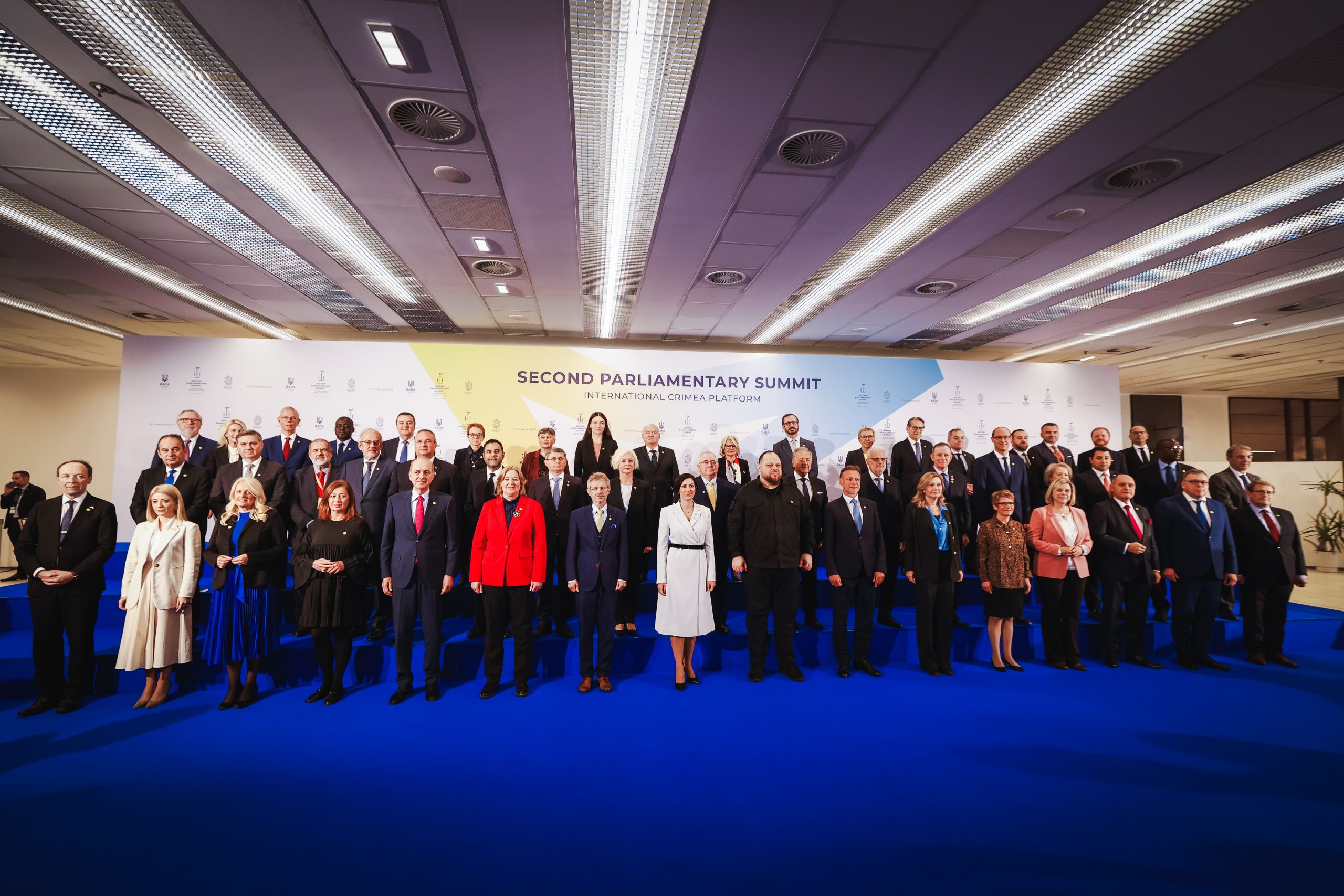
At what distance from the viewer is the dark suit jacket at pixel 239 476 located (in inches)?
173

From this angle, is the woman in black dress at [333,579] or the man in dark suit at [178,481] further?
the man in dark suit at [178,481]

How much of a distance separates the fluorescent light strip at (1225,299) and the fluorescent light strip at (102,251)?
35.1ft

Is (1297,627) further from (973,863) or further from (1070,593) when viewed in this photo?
(973,863)

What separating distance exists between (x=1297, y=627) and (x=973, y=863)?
16.4 ft

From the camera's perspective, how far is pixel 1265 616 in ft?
15.0

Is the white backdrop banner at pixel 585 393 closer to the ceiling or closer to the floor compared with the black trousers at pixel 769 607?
closer to the ceiling

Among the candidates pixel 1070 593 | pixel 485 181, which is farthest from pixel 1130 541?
pixel 485 181

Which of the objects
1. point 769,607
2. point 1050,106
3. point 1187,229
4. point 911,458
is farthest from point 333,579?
point 1187,229

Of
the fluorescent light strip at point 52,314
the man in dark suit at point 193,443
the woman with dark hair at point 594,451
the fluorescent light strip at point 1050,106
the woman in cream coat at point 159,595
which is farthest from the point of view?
the fluorescent light strip at point 52,314

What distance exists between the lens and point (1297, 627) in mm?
4816

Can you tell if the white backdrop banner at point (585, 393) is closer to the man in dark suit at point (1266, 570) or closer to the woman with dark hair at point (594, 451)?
the woman with dark hair at point (594, 451)

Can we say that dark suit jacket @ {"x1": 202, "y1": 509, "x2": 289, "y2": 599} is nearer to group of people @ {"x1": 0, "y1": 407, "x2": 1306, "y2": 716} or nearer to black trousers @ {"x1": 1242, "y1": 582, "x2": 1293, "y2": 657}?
group of people @ {"x1": 0, "y1": 407, "x2": 1306, "y2": 716}

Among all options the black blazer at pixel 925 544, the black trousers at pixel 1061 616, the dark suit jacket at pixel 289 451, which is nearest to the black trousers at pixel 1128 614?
the black trousers at pixel 1061 616

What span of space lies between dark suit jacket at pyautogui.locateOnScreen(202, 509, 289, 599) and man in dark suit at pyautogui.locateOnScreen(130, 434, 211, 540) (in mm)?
1220
